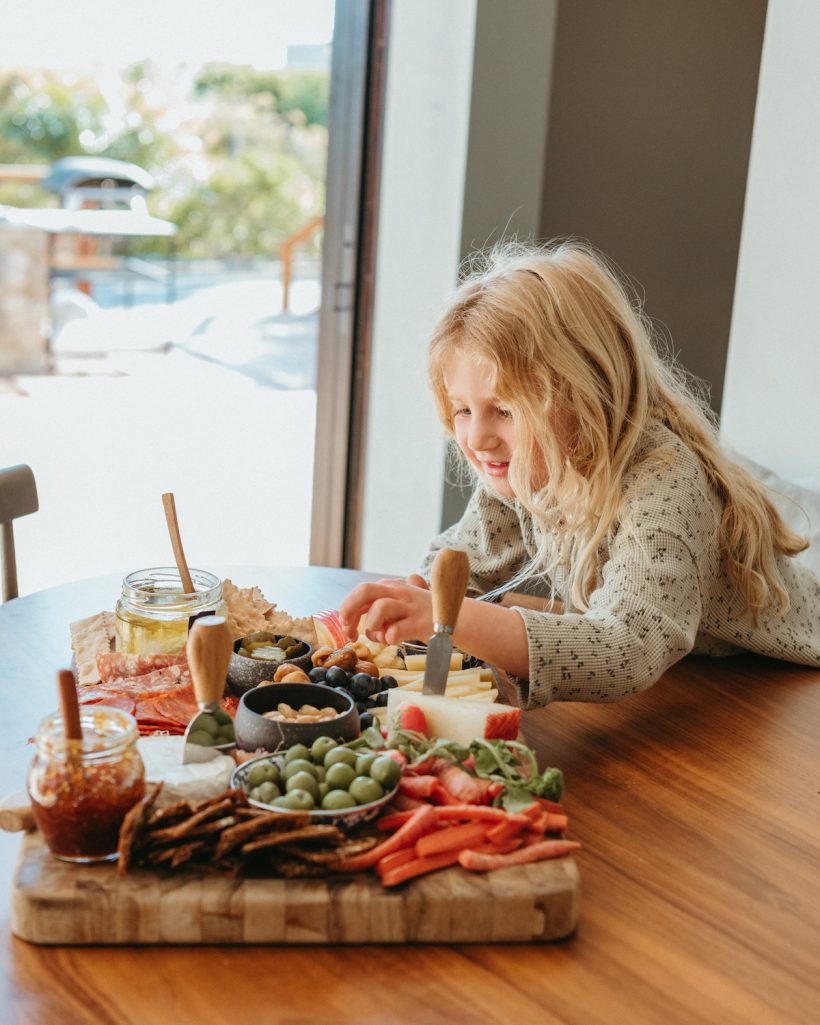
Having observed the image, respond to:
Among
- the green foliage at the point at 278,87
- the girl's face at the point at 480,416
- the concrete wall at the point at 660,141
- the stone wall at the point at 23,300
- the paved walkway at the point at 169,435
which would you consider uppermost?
the green foliage at the point at 278,87

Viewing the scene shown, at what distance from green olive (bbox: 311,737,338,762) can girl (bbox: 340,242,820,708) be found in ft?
1.01

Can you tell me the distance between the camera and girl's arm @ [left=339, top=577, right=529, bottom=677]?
4.35 ft

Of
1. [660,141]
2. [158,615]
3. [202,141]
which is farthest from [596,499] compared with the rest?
[202,141]

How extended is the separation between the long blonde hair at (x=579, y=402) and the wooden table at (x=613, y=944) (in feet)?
0.97

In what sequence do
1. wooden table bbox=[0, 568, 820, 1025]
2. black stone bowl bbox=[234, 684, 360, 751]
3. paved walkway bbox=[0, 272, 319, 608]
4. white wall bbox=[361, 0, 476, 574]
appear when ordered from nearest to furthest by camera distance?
wooden table bbox=[0, 568, 820, 1025]
black stone bowl bbox=[234, 684, 360, 751]
white wall bbox=[361, 0, 476, 574]
paved walkway bbox=[0, 272, 319, 608]

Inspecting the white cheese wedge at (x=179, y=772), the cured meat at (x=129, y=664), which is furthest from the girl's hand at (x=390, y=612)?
the white cheese wedge at (x=179, y=772)

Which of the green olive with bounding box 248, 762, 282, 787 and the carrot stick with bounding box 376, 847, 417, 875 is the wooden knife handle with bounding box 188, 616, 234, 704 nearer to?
the green olive with bounding box 248, 762, 282, 787

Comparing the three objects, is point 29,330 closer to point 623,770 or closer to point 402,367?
point 402,367

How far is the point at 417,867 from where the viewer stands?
950 millimetres

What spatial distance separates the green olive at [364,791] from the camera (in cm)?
97

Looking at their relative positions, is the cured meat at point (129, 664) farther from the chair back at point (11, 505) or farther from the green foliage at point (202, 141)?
the green foliage at point (202, 141)

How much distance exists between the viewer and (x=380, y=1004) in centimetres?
84

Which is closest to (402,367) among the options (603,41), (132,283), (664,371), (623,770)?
(603,41)

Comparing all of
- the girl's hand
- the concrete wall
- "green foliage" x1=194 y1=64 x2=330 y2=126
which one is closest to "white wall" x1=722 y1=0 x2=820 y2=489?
the concrete wall
